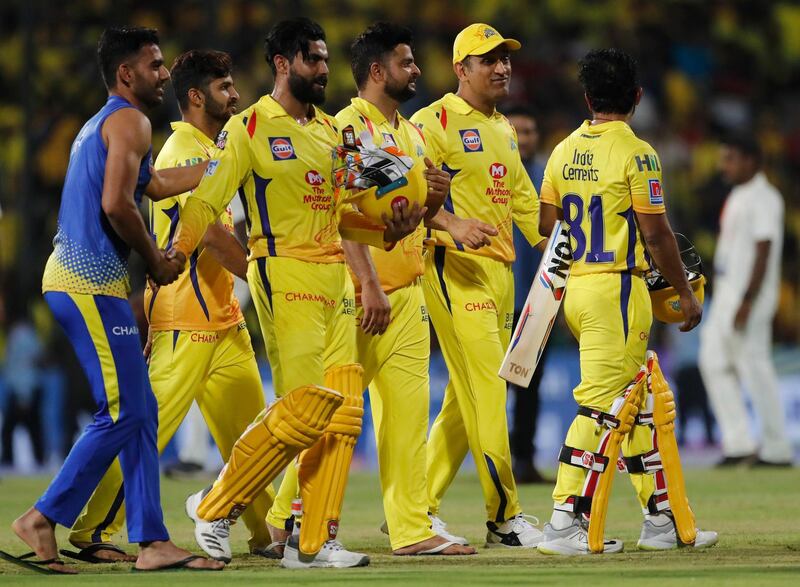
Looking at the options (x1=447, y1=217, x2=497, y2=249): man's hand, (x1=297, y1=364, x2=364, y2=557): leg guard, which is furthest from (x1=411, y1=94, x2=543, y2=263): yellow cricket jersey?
(x1=297, y1=364, x2=364, y2=557): leg guard

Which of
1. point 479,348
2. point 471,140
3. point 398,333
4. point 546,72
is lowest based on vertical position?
point 479,348

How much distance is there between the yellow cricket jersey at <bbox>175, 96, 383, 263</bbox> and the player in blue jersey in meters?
0.28

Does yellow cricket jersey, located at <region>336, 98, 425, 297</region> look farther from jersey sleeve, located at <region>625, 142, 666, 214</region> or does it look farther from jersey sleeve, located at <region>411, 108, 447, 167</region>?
jersey sleeve, located at <region>625, 142, 666, 214</region>

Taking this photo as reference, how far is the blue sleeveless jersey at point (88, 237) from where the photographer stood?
6.44 meters

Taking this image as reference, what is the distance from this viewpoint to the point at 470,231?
7367mm

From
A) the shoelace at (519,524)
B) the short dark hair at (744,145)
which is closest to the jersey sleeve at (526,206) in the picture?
the shoelace at (519,524)

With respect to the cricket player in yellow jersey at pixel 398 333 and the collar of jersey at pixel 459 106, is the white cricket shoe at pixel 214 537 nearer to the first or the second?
the cricket player in yellow jersey at pixel 398 333

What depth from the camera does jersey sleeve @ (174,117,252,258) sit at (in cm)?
646

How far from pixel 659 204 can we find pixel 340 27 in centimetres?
1275

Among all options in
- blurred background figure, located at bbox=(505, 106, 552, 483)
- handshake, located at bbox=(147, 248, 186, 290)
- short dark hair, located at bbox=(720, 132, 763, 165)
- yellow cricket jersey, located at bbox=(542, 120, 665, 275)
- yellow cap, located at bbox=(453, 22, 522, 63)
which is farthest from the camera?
short dark hair, located at bbox=(720, 132, 763, 165)

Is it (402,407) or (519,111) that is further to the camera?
(519,111)

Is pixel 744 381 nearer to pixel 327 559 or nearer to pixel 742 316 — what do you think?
pixel 742 316

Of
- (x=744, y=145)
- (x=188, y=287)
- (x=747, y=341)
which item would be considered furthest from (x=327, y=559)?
(x=744, y=145)

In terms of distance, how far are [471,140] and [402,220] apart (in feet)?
4.61
